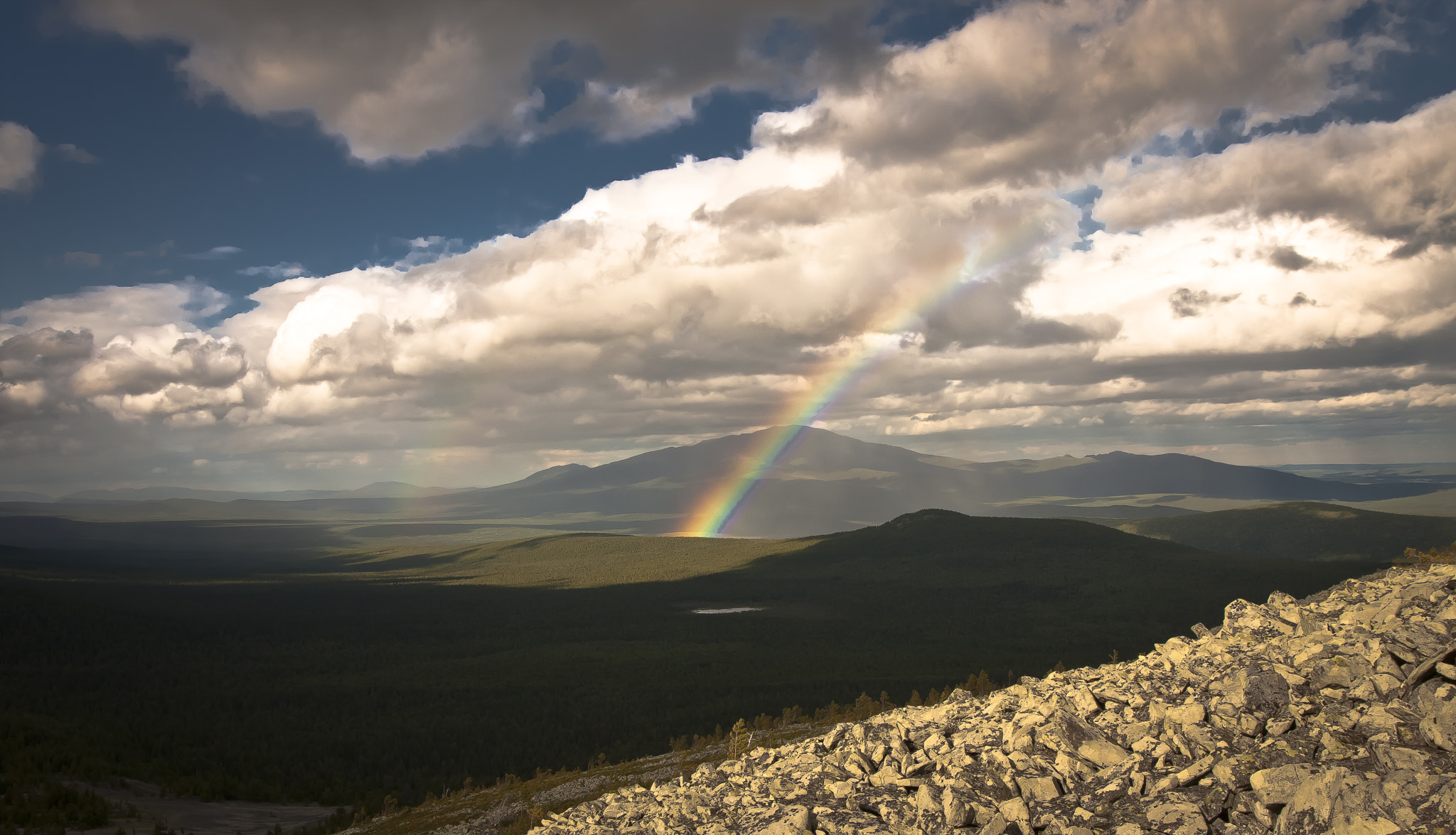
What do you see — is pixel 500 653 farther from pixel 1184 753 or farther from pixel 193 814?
pixel 1184 753

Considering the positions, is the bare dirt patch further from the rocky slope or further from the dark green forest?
the rocky slope

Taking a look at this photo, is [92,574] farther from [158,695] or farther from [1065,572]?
[1065,572]

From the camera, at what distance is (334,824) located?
42594 millimetres

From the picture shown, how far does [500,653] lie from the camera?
Result: 105125 millimetres

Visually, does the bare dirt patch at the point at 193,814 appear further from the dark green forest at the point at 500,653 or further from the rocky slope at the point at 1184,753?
the rocky slope at the point at 1184,753

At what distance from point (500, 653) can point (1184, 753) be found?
104 m

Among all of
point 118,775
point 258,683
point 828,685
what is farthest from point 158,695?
point 828,685

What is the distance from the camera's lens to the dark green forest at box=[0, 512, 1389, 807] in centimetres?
5931

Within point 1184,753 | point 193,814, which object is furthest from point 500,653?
point 1184,753

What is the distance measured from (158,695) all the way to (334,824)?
5346 cm

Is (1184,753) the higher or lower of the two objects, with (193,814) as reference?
higher

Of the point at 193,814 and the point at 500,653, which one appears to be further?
the point at 500,653

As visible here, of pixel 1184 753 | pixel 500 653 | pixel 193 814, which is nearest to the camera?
pixel 1184 753

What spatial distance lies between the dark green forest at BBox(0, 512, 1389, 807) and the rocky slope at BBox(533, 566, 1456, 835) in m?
44.5
